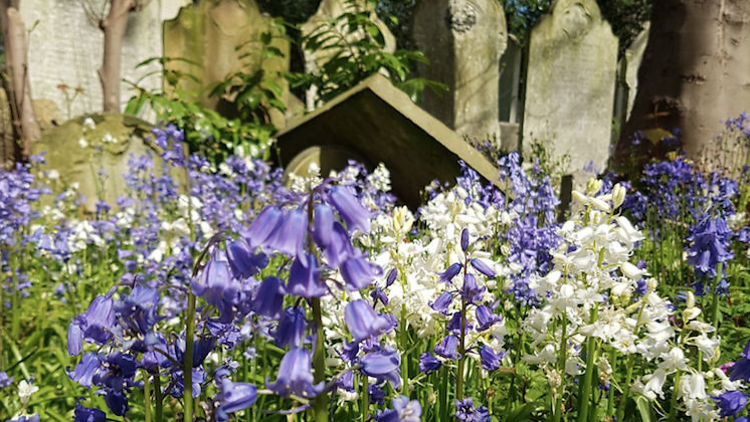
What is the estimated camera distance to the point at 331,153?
5531 millimetres

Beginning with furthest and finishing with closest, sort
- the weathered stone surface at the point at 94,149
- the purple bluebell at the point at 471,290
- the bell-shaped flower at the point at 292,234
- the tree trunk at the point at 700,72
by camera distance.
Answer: the weathered stone surface at the point at 94,149 < the tree trunk at the point at 700,72 < the purple bluebell at the point at 471,290 < the bell-shaped flower at the point at 292,234

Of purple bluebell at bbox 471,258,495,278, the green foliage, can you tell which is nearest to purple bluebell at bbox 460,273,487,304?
purple bluebell at bbox 471,258,495,278

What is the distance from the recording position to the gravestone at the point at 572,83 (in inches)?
319

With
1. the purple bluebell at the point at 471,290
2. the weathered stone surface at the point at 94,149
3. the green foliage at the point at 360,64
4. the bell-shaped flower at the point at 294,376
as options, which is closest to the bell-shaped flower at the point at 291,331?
the bell-shaped flower at the point at 294,376

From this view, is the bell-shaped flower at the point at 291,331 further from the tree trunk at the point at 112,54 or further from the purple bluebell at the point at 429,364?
the tree trunk at the point at 112,54

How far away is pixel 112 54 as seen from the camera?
729cm

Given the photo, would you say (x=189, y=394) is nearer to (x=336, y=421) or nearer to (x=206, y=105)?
(x=336, y=421)

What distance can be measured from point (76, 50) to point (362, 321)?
7.56 meters

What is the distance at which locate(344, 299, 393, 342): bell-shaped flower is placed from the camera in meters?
0.90

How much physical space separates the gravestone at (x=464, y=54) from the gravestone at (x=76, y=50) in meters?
3.50

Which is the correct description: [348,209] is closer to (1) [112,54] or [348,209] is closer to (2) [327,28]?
(1) [112,54]

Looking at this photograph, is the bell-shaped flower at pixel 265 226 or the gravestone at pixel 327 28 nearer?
the bell-shaped flower at pixel 265 226

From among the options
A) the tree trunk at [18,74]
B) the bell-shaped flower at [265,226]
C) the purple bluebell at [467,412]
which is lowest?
the purple bluebell at [467,412]

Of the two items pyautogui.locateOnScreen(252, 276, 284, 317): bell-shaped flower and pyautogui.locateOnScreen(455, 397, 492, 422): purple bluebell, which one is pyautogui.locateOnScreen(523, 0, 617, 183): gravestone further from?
pyautogui.locateOnScreen(252, 276, 284, 317): bell-shaped flower
